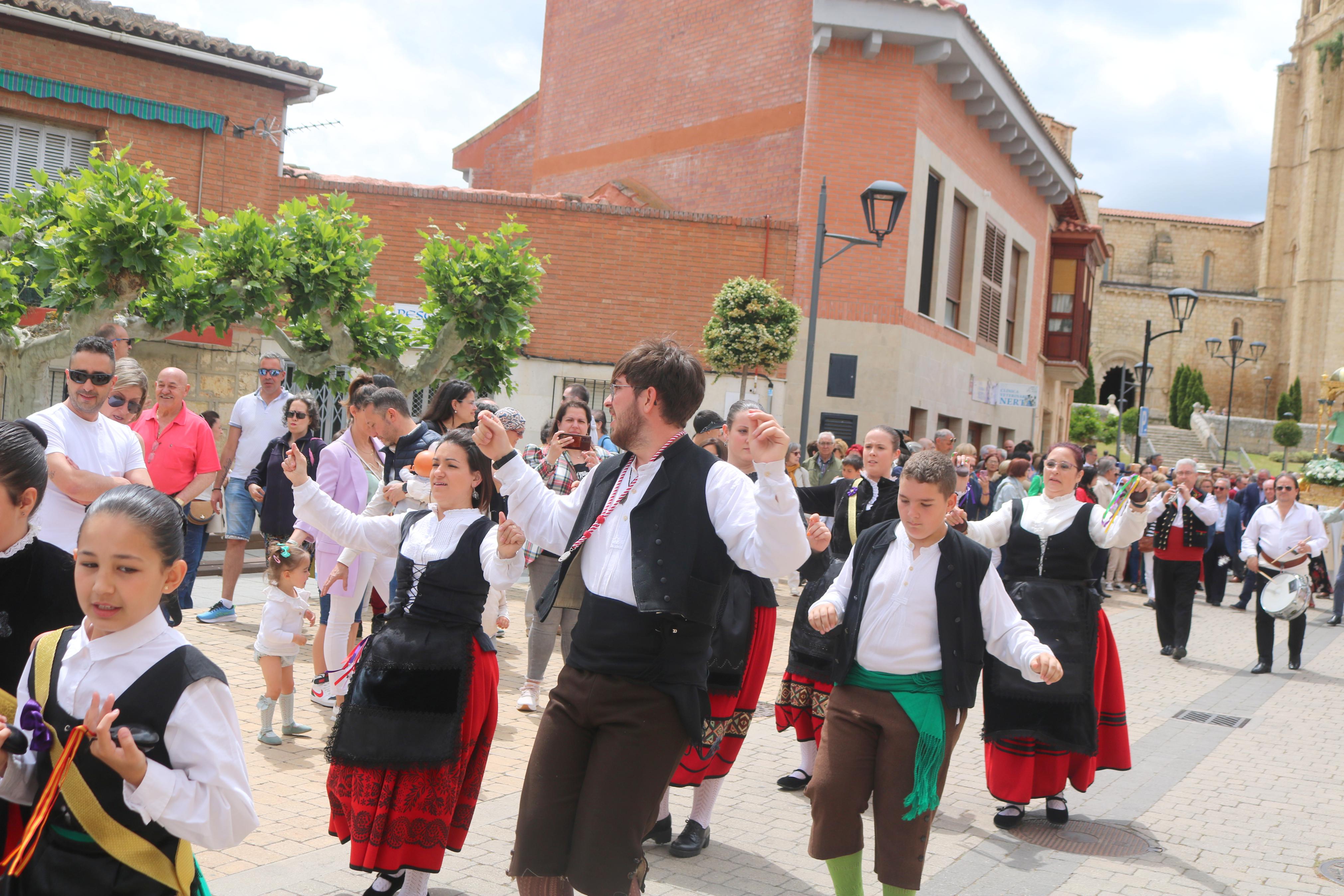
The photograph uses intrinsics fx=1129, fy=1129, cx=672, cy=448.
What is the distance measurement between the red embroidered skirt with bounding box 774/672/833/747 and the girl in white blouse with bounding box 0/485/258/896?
408 centimetres

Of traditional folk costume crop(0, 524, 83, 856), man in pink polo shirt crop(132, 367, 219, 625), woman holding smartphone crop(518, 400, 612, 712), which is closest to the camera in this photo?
traditional folk costume crop(0, 524, 83, 856)

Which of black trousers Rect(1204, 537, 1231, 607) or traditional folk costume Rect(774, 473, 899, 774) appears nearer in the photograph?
traditional folk costume Rect(774, 473, 899, 774)

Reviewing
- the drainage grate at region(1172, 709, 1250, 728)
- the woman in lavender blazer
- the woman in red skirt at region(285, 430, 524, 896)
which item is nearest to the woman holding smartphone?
the woman in lavender blazer

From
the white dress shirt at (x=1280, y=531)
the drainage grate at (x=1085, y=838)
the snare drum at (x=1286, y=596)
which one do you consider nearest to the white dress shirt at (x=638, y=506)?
the drainage grate at (x=1085, y=838)

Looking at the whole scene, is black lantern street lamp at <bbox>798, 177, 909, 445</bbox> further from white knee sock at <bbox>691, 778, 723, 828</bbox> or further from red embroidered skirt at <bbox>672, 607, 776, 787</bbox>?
white knee sock at <bbox>691, 778, 723, 828</bbox>

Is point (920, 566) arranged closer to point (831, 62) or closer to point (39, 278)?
point (39, 278)

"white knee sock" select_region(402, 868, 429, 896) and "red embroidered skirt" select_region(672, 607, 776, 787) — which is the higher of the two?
"red embroidered skirt" select_region(672, 607, 776, 787)

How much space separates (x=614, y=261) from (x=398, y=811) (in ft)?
55.3

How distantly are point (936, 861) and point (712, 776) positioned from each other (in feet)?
3.69

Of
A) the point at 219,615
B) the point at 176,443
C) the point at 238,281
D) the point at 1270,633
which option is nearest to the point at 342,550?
the point at 176,443

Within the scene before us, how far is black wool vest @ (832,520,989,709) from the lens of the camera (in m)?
4.22

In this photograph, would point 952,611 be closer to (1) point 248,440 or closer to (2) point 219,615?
(2) point 219,615

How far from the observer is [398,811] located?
13.4 ft

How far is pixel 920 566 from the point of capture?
14.4ft
